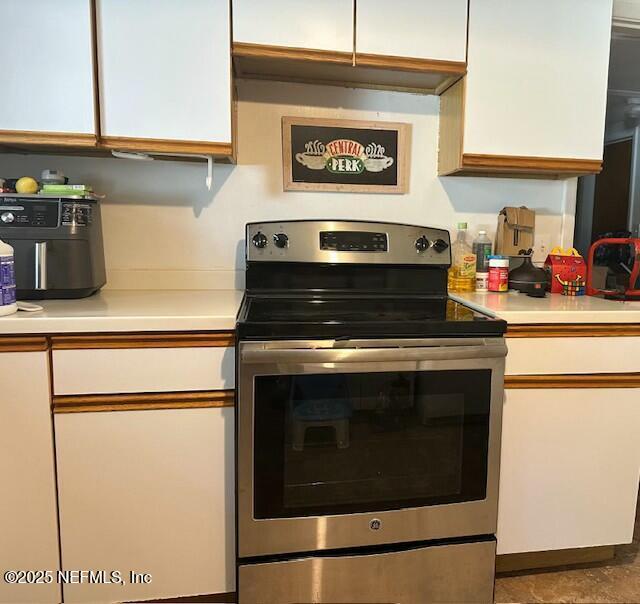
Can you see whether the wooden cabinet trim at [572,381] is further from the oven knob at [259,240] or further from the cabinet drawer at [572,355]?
the oven knob at [259,240]

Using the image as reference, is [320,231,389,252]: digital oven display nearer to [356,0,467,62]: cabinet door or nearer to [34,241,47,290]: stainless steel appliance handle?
[356,0,467,62]: cabinet door

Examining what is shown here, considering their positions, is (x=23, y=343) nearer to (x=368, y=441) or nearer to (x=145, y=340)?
(x=145, y=340)

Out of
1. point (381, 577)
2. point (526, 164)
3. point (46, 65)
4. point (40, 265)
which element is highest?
point (46, 65)

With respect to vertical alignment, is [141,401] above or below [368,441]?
above

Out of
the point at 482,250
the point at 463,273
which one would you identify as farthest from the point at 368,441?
the point at 482,250

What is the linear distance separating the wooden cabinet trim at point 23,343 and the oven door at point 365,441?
498 millimetres

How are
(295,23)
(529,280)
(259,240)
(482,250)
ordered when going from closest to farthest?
(295,23)
(259,240)
(529,280)
(482,250)

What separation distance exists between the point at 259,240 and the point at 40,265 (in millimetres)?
664

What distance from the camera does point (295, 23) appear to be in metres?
1.55

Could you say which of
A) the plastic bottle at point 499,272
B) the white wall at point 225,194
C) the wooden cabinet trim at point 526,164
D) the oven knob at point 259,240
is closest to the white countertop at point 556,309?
the plastic bottle at point 499,272

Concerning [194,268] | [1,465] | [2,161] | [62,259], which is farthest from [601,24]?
[1,465]

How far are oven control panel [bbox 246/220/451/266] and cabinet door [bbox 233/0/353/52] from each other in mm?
564

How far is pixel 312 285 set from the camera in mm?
1717

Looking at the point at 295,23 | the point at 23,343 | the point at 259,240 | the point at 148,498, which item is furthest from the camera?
the point at 259,240
